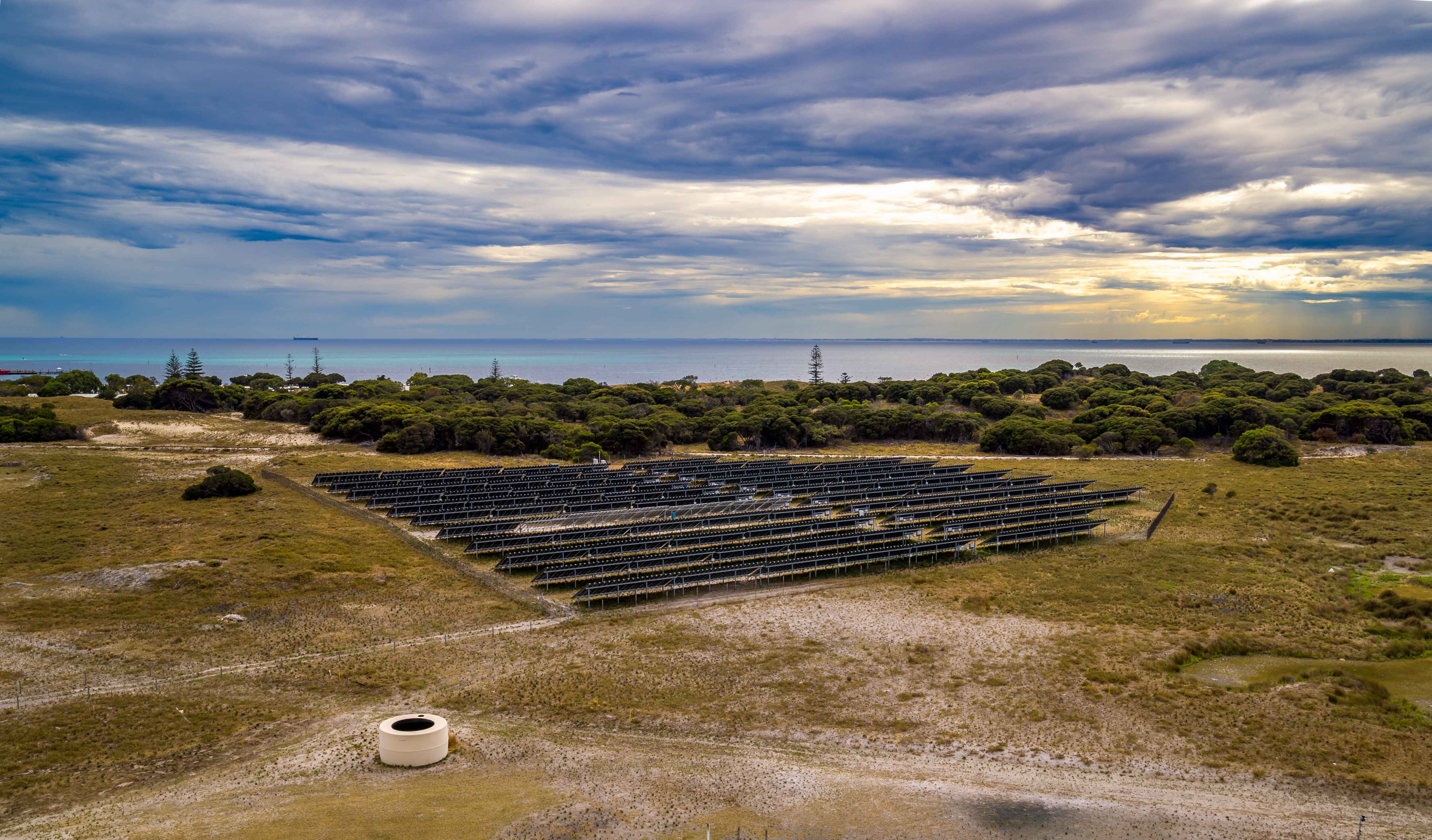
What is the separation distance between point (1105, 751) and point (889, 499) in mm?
24614

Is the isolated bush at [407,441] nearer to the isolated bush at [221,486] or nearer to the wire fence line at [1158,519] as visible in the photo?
the isolated bush at [221,486]

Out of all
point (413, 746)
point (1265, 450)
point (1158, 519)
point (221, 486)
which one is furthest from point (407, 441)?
point (1265, 450)

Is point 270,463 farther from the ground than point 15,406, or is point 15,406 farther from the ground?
point 15,406

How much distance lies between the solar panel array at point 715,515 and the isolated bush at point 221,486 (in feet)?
12.3

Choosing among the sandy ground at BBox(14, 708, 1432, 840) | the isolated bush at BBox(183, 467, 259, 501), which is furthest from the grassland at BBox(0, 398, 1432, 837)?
the isolated bush at BBox(183, 467, 259, 501)

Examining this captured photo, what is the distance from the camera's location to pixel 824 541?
1188 inches

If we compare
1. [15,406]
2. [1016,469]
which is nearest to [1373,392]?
[1016,469]

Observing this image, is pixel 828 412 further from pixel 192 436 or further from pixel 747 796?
pixel 747 796

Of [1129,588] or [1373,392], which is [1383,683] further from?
[1373,392]

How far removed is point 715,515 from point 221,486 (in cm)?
2515

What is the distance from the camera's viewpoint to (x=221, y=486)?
1449 inches

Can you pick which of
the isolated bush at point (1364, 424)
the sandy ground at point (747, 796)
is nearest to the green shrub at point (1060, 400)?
the isolated bush at point (1364, 424)

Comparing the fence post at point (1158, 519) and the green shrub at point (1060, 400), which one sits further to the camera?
the green shrub at point (1060, 400)

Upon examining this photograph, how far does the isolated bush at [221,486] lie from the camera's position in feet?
119
